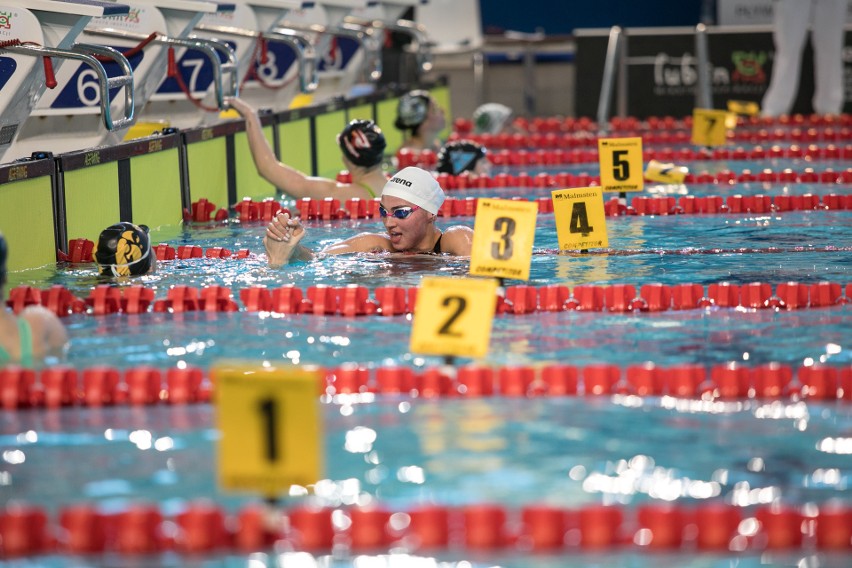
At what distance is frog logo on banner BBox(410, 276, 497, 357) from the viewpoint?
4.22 meters

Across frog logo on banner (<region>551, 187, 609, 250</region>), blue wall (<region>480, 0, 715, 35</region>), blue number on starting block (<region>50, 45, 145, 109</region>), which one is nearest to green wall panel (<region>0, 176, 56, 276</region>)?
blue number on starting block (<region>50, 45, 145, 109</region>)

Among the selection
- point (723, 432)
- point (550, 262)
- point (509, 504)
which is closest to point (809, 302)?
point (550, 262)

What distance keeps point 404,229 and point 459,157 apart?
400cm

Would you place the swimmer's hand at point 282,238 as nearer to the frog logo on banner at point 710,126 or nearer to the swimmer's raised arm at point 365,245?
the swimmer's raised arm at point 365,245

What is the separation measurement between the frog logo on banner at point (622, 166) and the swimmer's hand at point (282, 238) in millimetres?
2412

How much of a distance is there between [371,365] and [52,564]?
184 cm

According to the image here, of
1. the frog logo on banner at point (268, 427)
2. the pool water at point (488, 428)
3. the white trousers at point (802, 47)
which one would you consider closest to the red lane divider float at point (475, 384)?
the pool water at point (488, 428)

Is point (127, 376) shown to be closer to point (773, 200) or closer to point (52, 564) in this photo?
point (52, 564)

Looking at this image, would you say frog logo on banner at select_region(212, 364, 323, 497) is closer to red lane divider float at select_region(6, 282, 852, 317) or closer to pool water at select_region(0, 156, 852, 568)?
pool water at select_region(0, 156, 852, 568)

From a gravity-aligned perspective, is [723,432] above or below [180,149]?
below

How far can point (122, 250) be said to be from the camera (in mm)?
6383

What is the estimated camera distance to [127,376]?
181 inches

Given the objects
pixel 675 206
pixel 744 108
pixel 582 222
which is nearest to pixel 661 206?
pixel 675 206

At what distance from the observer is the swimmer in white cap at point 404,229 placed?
648cm
